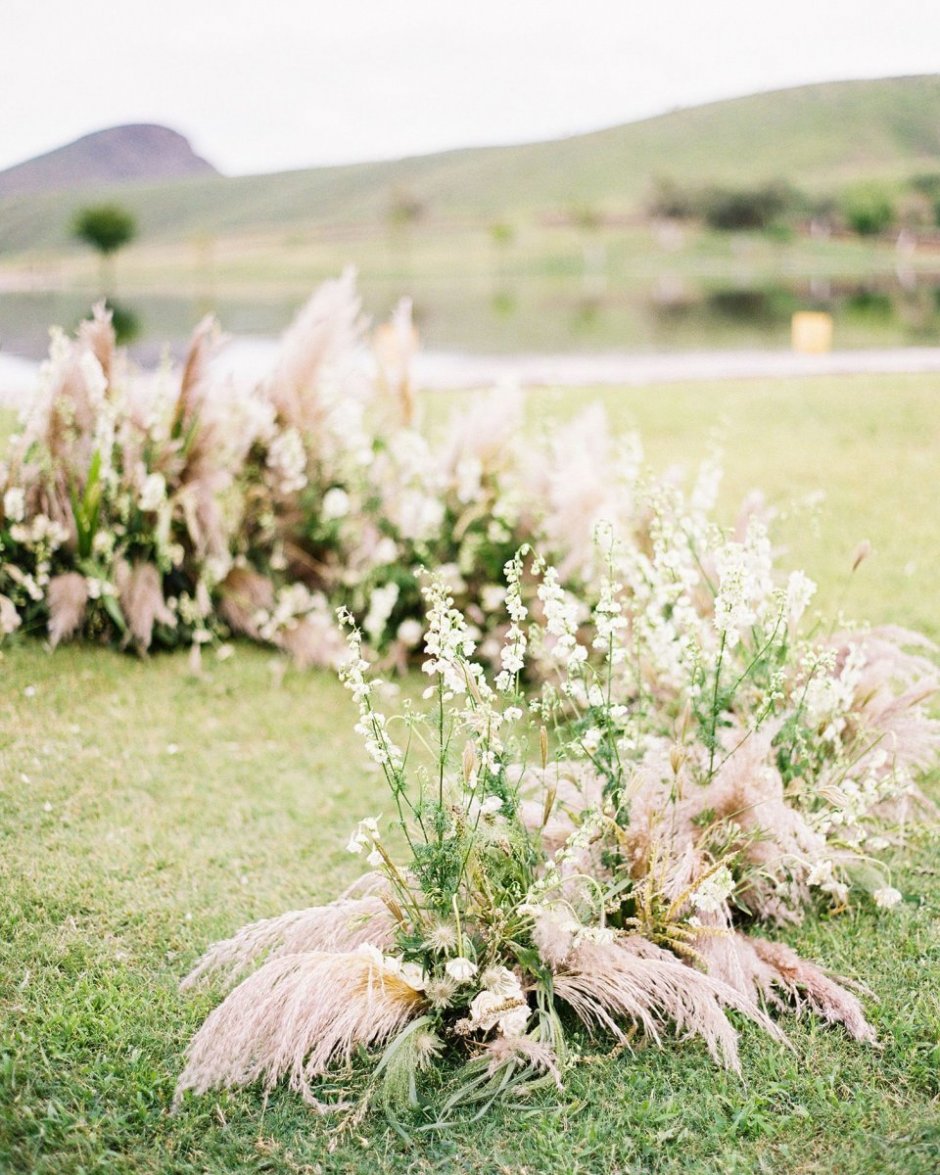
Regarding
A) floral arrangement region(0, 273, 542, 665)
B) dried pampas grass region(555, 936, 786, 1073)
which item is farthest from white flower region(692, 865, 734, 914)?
floral arrangement region(0, 273, 542, 665)

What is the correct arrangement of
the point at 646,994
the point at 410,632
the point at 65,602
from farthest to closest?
the point at 410,632
the point at 65,602
the point at 646,994

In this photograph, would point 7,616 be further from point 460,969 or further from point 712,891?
point 712,891

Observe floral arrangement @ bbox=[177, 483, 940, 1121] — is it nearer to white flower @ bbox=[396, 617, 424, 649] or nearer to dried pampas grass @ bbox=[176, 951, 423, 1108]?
dried pampas grass @ bbox=[176, 951, 423, 1108]

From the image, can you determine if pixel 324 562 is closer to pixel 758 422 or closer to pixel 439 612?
pixel 439 612

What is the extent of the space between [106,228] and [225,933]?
52507 millimetres

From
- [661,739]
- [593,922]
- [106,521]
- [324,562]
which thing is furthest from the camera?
[324,562]

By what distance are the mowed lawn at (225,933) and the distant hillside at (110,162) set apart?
260 cm

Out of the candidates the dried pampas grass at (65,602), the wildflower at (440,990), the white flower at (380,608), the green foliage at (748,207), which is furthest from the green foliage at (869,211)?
the wildflower at (440,990)

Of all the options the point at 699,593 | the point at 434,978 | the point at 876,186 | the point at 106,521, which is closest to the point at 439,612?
the point at 434,978

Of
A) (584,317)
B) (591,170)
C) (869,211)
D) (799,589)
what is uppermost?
(591,170)

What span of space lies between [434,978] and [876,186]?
83666 mm

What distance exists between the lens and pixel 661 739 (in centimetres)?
345

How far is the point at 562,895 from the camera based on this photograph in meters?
2.80

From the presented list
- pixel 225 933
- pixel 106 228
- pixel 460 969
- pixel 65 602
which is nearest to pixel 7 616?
pixel 65 602
